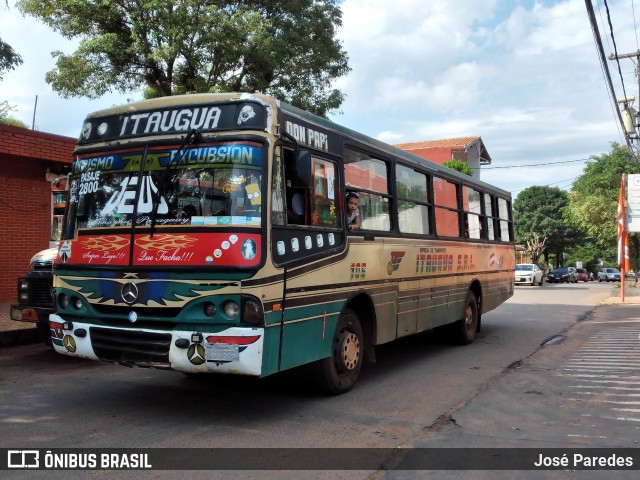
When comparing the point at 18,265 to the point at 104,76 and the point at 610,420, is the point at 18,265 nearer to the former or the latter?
the point at 104,76

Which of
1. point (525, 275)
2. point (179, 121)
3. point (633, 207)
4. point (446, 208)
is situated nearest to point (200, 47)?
point (446, 208)

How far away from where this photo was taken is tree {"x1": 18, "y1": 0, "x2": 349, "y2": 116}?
1416 cm

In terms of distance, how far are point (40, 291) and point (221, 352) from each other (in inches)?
173

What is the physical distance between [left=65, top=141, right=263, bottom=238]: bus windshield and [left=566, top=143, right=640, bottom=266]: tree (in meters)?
39.0

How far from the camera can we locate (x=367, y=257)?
6.67 meters

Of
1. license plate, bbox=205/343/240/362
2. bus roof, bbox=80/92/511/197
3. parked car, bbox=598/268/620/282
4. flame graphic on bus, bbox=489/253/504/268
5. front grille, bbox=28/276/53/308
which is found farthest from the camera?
parked car, bbox=598/268/620/282

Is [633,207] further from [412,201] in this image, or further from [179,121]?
[179,121]

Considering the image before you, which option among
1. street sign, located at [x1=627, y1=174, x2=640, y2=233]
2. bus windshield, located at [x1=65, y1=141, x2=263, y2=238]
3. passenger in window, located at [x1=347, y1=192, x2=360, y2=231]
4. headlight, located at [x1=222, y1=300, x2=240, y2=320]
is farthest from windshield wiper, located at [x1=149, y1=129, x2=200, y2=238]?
street sign, located at [x1=627, y1=174, x2=640, y2=233]

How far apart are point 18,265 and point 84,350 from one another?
9.04m

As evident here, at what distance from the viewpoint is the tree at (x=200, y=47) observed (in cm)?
1416

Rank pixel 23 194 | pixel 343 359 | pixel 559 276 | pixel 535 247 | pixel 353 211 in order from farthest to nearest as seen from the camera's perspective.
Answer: pixel 535 247
pixel 559 276
pixel 23 194
pixel 353 211
pixel 343 359

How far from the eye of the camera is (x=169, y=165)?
17.1 ft

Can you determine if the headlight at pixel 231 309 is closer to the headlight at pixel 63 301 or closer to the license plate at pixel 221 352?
the license plate at pixel 221 352

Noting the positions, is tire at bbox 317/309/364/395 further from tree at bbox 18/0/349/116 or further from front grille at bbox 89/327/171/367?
tree at bbox 18/0/349/116
